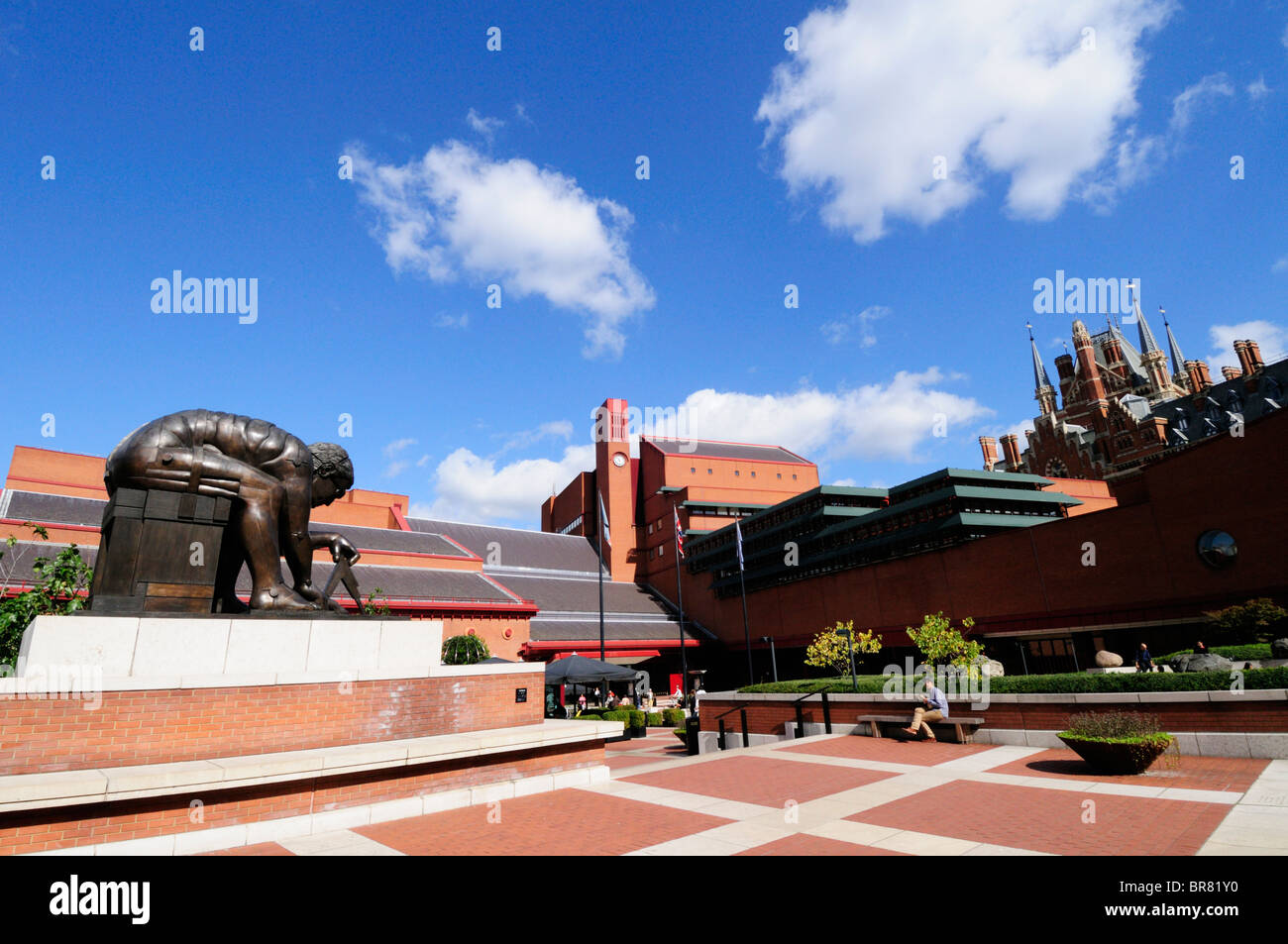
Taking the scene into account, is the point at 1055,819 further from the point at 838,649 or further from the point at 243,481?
the point at 838,649

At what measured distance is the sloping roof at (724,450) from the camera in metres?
59.9

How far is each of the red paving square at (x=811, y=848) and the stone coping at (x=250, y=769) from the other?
416cm

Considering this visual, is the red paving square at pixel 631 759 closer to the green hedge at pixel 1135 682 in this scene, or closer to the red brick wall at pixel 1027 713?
the red brick wall at pixel 1027 713

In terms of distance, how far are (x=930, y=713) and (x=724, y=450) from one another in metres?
48.4

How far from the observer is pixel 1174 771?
9469 mm

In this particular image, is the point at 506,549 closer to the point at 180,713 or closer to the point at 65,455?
the point at 65,455

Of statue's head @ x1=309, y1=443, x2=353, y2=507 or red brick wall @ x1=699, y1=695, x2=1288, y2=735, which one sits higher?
statue's head @ x1=309, y1=443, x2=353, y2=507

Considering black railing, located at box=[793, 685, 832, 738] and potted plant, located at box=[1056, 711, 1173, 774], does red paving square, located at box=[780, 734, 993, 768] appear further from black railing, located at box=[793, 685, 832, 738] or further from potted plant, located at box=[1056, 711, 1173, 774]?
potted plant, located at box=[1056, 711, 1173, 774]

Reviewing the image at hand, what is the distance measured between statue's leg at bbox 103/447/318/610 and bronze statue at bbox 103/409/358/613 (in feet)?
0.04

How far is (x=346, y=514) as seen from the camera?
154 feet

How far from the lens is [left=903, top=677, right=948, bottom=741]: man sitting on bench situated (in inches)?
560

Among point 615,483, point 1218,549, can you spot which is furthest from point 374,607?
point 615,483

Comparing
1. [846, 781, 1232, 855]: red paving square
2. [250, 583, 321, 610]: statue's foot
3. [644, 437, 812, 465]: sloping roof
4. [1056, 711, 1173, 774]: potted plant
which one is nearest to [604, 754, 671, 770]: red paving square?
[846, 781, 1232, 855]: red paving square
